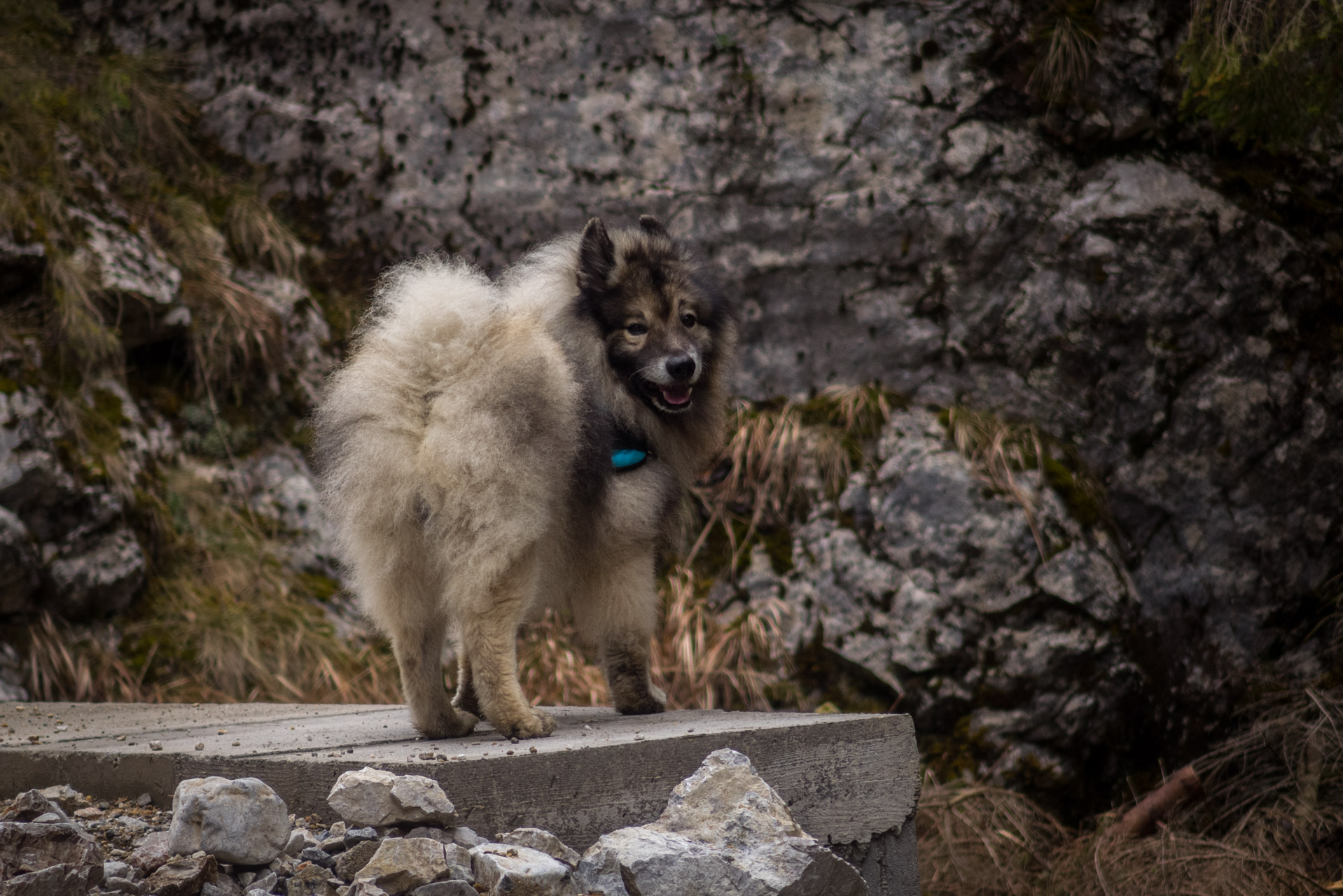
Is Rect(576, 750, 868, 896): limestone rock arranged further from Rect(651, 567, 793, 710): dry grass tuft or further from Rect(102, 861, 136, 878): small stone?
Rect(651, 567, 793, 710): dry grass tuft

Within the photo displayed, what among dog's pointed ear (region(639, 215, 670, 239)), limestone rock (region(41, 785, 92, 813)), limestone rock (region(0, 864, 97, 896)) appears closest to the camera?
limestone rock (region(0, 864, 97, 896))

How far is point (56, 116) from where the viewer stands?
19.2 ft

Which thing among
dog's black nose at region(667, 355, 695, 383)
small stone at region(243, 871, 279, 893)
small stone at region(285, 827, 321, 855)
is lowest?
small stone at region(285, 827, 321, 855)

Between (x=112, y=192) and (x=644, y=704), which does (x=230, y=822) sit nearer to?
(x=644, y=704)

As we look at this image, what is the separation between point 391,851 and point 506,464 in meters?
0.93

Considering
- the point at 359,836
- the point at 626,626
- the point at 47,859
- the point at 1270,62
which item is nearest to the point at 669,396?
the point at 626,626

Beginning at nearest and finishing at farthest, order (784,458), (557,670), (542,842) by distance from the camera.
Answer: (542,842), (557,670), (784,458)

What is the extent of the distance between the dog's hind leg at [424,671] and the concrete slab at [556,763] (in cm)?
7

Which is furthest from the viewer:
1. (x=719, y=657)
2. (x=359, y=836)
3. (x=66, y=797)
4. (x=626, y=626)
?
(x=719, y=657)

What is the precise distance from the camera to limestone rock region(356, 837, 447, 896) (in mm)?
1932

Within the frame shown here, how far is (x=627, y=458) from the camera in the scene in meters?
3.11

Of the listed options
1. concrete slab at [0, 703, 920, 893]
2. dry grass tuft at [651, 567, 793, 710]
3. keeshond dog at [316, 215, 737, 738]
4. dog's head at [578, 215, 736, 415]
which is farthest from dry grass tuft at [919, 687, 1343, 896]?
dog's head at [578, 215, 736, 415]

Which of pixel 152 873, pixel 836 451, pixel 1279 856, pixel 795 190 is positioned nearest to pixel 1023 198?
pixel 795 190

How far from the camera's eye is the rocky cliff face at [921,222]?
212 inches
